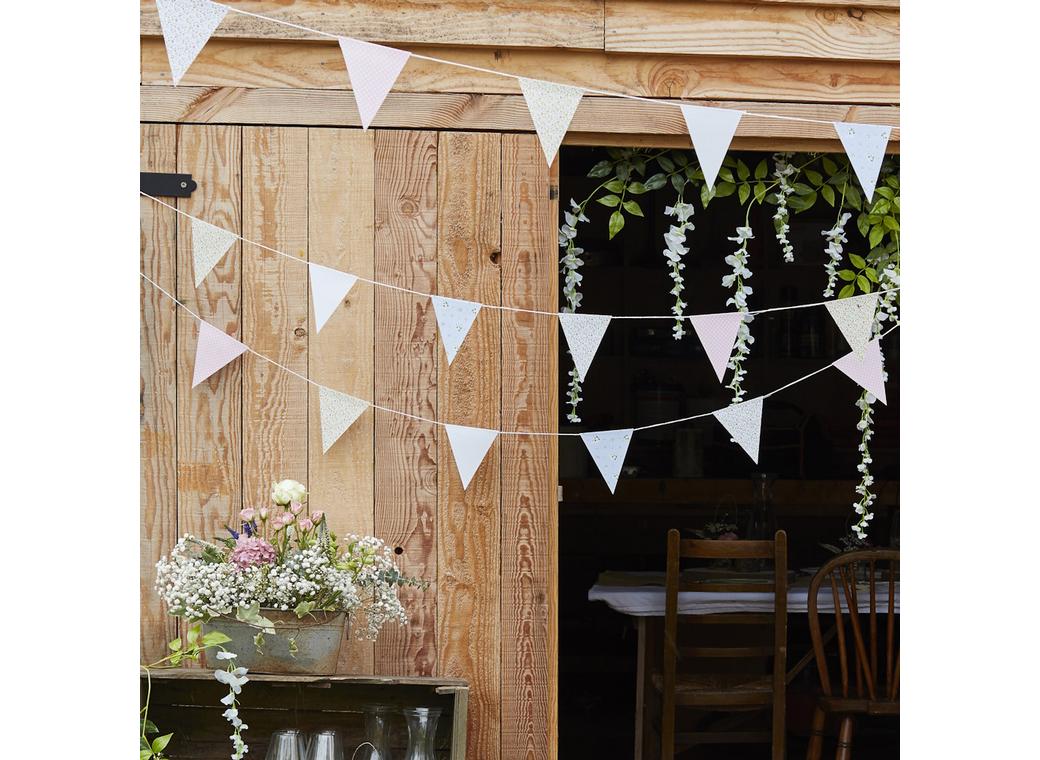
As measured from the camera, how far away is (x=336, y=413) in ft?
7.17

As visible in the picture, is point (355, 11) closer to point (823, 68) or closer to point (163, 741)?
point (823, 68)

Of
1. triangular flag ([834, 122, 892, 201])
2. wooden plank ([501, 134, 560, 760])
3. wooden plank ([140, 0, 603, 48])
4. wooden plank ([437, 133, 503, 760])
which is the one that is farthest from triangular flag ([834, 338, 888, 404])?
wooden plank ([140, 0, 603, 48])

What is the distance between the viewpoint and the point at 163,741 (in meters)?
1.46

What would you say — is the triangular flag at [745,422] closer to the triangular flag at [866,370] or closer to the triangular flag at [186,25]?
the triangular flag at [866,370]

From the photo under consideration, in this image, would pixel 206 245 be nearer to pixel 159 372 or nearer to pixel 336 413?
pixel 159 372

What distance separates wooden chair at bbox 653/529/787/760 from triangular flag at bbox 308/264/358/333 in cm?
123

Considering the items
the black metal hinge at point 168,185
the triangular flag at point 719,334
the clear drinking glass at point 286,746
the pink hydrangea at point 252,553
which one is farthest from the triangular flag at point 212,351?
the triangular flag at point 719,334

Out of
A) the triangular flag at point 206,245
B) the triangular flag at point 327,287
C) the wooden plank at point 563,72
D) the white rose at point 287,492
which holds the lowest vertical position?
the white rose at point 287,492

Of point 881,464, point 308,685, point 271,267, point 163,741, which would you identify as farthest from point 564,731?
point 163,741

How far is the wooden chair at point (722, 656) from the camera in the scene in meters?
2.90

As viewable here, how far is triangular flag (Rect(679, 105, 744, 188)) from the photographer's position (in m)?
2.04

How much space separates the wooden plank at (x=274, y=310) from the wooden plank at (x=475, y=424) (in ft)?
0.99

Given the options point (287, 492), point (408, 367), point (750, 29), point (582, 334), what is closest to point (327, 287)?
point (408, 367)

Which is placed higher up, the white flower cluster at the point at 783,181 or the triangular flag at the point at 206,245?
the white flower cluster at the point at 783,181
